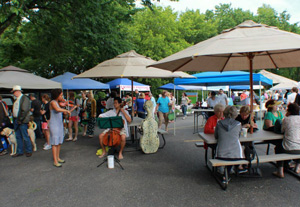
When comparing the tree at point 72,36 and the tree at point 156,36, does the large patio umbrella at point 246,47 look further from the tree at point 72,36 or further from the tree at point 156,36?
the tree at point 156,36

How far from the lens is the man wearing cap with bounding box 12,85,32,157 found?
609 cm

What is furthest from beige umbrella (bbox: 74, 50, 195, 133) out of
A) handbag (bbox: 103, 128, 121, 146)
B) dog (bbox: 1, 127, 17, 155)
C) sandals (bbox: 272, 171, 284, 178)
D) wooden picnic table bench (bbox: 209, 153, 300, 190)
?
sandals (bbox: 272, 171, 284, 178)

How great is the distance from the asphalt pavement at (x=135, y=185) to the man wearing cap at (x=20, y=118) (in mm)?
496

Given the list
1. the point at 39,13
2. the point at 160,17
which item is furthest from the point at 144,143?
the point at 160,17

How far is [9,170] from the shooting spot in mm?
5055

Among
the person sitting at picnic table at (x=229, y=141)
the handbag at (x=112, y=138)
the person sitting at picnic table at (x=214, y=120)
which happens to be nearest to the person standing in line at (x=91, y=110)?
the handbag at (x=112, y=138)

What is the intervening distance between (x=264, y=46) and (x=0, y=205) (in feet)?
15.0

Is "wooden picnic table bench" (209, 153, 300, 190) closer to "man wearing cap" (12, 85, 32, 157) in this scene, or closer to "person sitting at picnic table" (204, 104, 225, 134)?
"person sitting at picnic table" (204, 104, 225, 134)

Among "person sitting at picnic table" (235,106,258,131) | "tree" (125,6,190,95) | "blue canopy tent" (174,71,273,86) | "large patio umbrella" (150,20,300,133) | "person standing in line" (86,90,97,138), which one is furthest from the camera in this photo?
"tree" (125,6,190,95)

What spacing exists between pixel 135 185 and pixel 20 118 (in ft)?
13.2

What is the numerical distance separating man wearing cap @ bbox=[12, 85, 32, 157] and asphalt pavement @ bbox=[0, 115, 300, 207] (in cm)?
50

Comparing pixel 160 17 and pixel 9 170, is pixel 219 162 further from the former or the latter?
pixel 160 17

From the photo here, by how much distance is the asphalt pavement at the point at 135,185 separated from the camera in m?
3.45

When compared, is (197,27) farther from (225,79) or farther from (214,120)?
(214,120)
